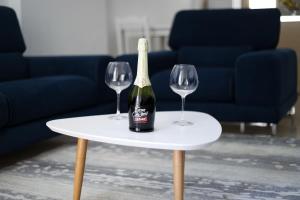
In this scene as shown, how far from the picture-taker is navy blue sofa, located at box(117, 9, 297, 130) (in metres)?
2.79

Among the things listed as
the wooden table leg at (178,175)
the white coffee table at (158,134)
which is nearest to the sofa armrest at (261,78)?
the white coffee table at (158,134)

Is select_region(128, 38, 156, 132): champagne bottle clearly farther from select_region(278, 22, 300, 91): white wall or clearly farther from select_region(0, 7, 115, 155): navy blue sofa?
select_region(278, 22, 300, 91): white wall

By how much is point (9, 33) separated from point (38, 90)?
0.77 m

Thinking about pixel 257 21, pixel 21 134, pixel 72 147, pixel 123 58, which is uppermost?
pixel 257 21

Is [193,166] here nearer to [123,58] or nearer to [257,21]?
[123,58]

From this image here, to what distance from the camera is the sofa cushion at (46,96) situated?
2234 millimetres

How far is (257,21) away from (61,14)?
5.96 ft

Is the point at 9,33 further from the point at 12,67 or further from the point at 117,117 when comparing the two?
the point at 117,117

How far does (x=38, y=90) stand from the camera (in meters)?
2.40

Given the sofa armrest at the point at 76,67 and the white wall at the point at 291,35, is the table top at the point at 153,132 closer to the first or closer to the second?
the sofa armrest at the point at 76,67

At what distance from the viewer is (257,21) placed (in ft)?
11.0

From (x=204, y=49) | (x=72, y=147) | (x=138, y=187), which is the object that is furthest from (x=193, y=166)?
(x=204, y=49)

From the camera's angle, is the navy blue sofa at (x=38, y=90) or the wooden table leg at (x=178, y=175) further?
the navy blue sofa at (x=38, y=90)

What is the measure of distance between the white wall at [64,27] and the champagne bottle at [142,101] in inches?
93.3
